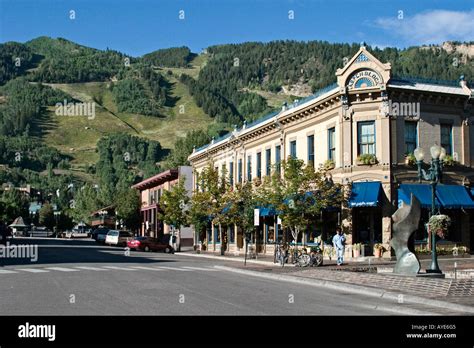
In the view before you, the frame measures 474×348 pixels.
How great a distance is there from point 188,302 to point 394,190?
20.4m

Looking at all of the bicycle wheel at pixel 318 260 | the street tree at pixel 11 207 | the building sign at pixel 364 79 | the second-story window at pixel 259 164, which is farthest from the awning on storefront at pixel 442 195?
the street tree at pixel 11 207

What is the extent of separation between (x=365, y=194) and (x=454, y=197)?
17.3ft

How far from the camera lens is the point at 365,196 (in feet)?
105

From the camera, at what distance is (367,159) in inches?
1281

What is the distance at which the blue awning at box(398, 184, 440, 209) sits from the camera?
105ft

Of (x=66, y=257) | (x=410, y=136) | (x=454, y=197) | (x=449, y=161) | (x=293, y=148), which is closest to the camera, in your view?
(x=454, y=197)

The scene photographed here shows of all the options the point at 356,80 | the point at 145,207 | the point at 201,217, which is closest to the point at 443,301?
the point at 356,80

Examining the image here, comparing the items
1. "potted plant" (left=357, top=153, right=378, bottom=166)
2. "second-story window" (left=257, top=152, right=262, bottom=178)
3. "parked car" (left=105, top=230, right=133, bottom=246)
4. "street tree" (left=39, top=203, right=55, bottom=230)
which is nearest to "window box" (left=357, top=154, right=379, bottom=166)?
"potted plant" (left=357, top=153, right=378, bottom=166)

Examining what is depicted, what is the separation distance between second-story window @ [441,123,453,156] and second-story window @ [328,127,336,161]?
20.2 feet

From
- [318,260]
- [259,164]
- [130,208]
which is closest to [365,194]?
[318,260]

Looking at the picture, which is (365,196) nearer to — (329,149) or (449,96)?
(329,149)

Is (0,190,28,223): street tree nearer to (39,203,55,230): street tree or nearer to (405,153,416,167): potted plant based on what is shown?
(39,203,55,230): street tree

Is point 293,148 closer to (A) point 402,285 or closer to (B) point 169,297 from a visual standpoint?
(A) point 402,285
